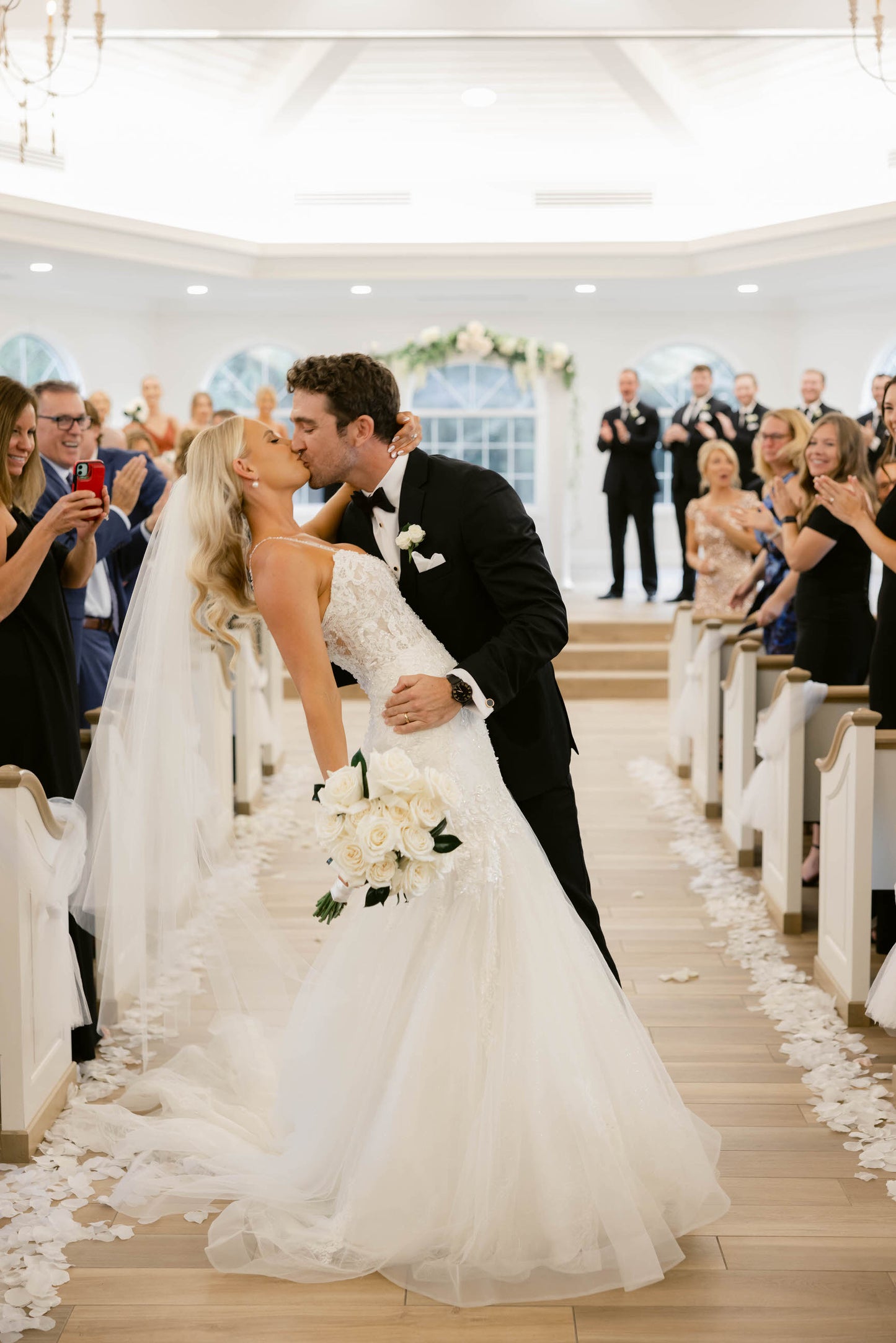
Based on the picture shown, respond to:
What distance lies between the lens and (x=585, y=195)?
539 inches

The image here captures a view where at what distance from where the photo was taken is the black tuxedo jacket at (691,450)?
12055 millimetres

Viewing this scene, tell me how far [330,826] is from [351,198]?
1261 centimetres

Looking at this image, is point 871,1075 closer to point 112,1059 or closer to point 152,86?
point 112,1059

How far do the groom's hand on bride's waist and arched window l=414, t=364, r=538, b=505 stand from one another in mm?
12274

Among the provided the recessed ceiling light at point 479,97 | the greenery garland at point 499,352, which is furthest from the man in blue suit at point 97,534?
the recessed ceiling light at point 479,97

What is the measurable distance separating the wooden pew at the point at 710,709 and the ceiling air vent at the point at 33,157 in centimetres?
809

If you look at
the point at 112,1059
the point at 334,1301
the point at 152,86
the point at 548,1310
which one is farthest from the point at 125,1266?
the point at 152,86

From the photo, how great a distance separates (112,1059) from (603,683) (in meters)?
7.14

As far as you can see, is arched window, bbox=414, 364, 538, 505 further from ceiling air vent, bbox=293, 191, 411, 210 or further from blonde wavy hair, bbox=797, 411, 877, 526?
blonde wavy hair, bbox=797, 411, 877, 526

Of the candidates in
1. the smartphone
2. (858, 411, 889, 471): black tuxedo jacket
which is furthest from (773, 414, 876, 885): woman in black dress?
(858, 411, 889, 471): black tuxedo jacket

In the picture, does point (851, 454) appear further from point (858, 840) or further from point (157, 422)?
point (157, 422)

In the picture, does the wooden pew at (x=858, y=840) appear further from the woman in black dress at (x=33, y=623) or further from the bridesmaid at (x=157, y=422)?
the bridesmaid at (x=157, y=422)

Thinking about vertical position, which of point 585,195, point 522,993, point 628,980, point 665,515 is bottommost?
point 628,980

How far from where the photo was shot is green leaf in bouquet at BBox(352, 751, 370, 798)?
2.35m
